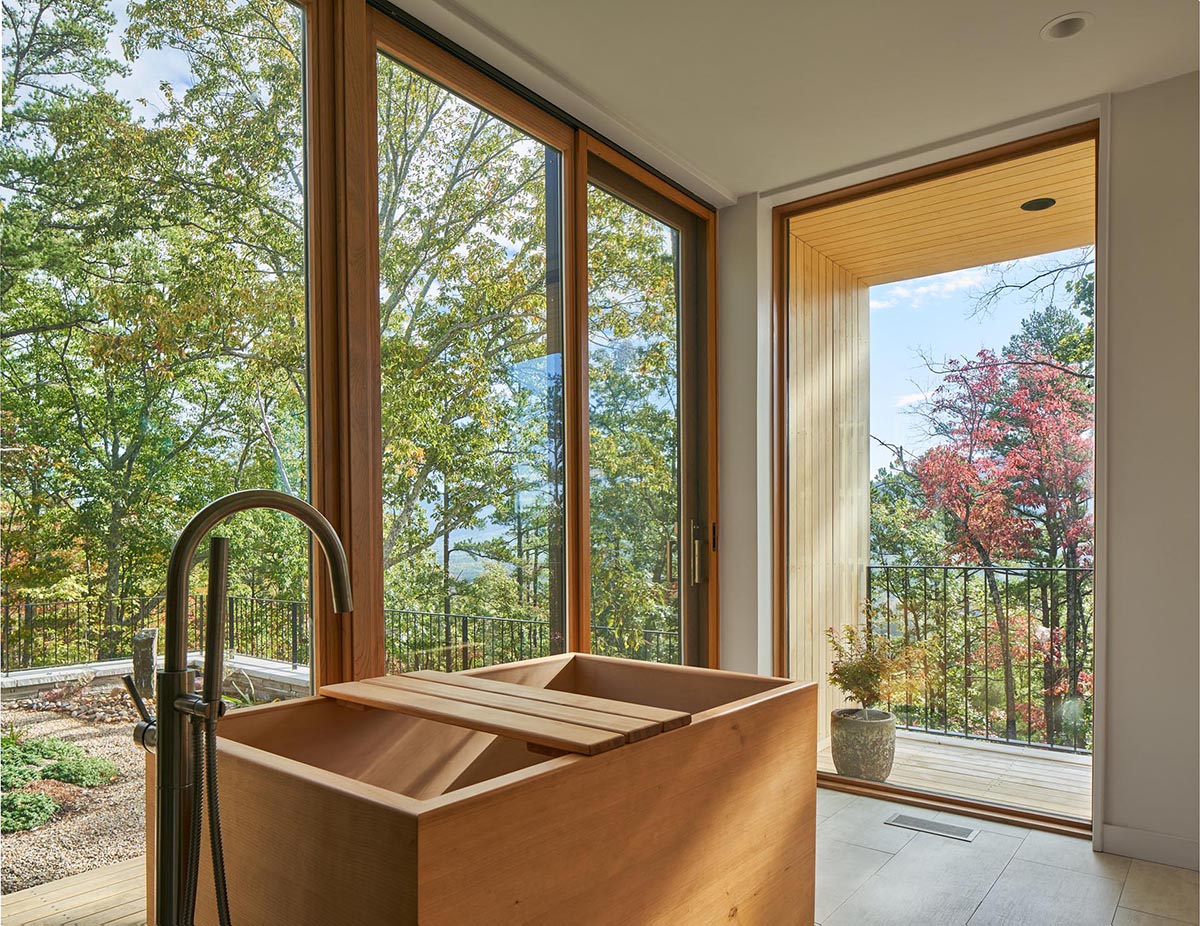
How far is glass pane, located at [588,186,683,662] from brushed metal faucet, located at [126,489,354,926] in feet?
6.62

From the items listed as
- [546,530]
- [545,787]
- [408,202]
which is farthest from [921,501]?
[545,787]

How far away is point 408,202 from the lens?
2377mm

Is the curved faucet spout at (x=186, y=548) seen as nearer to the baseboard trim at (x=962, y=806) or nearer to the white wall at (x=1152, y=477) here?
the white wall at (x=1152, y=477)

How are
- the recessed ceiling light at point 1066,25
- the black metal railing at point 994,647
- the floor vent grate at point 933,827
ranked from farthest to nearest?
the black metal railing at point 994,647 → the floor vent grate at point 933,827 → the recessed ceiling light at point 1066,25

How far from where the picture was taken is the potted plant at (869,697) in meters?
3.53

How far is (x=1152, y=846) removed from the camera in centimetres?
277

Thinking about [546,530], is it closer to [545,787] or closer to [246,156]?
[246,156]

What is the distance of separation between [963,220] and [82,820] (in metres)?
3.56

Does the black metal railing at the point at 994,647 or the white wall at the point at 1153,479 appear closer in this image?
the white wall at the point at 1153,479

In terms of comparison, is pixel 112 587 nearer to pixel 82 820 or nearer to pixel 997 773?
pixel 82 820

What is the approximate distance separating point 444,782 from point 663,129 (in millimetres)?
2399

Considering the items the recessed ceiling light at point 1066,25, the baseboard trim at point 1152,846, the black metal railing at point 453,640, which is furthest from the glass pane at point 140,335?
the baseboard trim at point 1152,846

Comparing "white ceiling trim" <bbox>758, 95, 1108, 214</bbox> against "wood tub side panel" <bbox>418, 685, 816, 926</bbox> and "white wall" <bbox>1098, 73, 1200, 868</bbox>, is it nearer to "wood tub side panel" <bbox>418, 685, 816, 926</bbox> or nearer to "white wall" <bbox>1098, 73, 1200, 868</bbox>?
"white wall" <bbox>1098, 73, 1200, 868</bbox>

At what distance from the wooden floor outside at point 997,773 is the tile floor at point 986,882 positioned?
0.15 m
